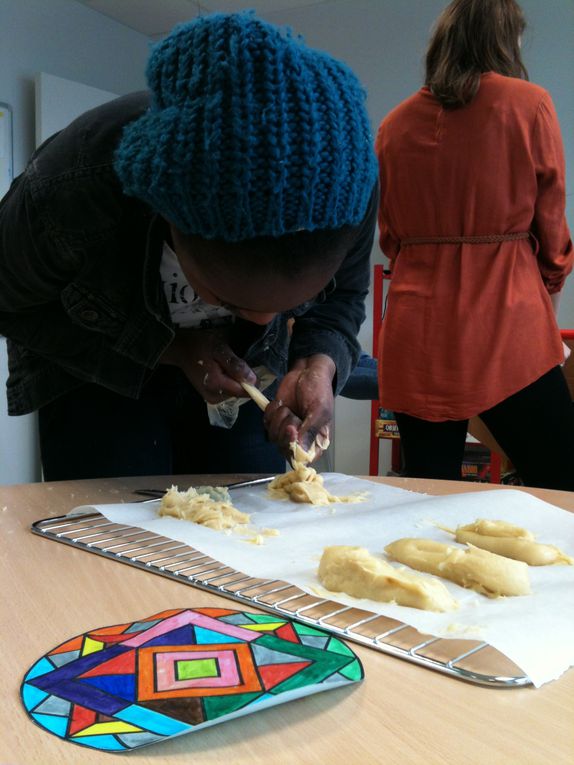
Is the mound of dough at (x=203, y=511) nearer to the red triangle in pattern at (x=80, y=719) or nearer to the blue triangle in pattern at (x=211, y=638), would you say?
the blue triangle in pattern at (x=211, y=638)

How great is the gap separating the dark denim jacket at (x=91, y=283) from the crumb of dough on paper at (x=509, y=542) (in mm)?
364

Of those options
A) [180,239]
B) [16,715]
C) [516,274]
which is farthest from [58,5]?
[16,715]

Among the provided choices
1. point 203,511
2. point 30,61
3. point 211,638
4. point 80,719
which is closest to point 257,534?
point 203,511

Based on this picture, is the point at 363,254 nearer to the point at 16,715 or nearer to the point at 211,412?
the point at 211,412

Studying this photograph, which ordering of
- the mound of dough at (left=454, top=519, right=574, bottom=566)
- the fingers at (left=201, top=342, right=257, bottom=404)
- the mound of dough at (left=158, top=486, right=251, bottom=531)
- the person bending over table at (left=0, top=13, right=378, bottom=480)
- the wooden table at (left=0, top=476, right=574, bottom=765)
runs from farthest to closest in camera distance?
the fingers at (left=201, top=342, right=257, bottom=404) → the mound of dough at (left=158, top=486, right=251, bottom=531) → the mound of dough at (left=454, top=519, right=574, bottom=566) → the person bending over table at (left=0, top=13, right=378, bottom=480) → the wooden table at (left=0, top=476, right=574, bottom=765)

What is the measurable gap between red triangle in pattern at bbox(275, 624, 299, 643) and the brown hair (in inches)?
45.5

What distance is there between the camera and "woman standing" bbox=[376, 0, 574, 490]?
55.9 inches

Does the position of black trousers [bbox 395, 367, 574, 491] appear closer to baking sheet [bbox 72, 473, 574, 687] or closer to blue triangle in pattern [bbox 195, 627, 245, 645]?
baking sheet [bbox 72, 473, 574, 687]

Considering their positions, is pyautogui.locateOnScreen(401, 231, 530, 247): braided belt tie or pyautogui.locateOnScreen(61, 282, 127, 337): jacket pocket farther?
pyautogui.locateOnScreen(401, 231, 530, 247): braided belt tie

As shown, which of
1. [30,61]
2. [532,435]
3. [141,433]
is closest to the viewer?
[141,433]

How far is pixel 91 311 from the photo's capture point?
988 mm

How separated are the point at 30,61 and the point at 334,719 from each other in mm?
3401

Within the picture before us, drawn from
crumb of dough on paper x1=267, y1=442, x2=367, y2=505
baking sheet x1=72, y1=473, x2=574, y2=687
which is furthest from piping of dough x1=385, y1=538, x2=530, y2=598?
crumb of dough on paper x1=267, y1=442, x2=367, y2=505

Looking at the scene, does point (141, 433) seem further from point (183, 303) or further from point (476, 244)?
point (476, 244)
